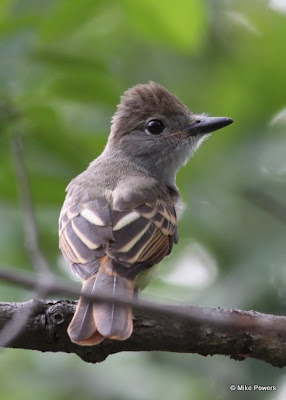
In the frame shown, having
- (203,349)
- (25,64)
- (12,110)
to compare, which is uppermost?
(25,64)

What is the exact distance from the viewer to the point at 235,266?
605cm

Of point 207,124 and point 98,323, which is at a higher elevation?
point 207,124

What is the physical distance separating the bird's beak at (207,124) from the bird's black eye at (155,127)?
294 mm

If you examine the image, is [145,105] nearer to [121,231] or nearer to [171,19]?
[171,19]

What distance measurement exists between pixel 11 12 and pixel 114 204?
1539 millimetres

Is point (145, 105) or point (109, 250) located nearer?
point (109, 250)

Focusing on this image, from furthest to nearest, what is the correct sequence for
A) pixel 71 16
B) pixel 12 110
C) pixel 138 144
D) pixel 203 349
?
pixel 138 144 → pixel 71 16 → pixel 12 110 → pixel 203 349

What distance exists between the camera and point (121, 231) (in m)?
5.07

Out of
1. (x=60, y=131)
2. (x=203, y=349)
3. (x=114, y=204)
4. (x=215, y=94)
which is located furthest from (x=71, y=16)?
(x=203, y=349)

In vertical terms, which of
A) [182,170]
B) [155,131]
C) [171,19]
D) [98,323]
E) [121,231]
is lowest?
[98,323]

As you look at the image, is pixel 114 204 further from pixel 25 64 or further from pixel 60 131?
pixel 25 64

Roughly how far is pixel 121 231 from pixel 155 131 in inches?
90.4

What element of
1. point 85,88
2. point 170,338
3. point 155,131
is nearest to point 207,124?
point 155,131

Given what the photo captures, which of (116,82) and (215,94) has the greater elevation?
(215,94)
